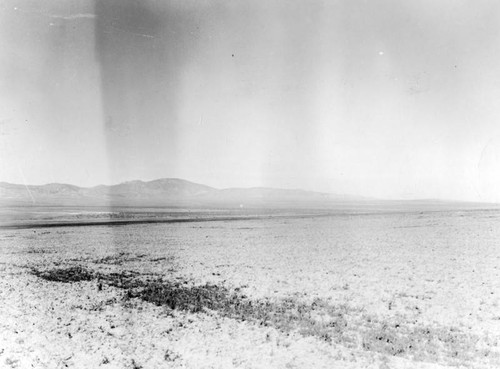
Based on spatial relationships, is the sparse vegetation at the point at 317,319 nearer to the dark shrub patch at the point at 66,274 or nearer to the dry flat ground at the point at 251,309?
the dry flat ground at the point at 251,309

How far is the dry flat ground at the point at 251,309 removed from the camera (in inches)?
329

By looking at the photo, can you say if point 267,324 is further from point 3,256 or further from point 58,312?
point 3,256

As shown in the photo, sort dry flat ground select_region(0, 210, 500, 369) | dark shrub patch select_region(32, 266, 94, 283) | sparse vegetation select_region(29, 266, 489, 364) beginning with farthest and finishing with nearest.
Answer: dark shrub patch select_region(32, 266, 94, 283) < sparse vegetation select_region(29, 266, 489, 364) < dry flat ground select_region(0, 210, 500, 369)

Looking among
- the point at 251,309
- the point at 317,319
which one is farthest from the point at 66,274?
the point at 317,319

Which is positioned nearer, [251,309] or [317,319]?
[317,319]

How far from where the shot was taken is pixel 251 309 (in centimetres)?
1162

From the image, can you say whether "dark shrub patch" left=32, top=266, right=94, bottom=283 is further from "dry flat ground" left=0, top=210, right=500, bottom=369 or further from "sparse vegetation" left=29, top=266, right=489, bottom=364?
"sparse vegetation" left=29, top=266, right=489, bottom=364

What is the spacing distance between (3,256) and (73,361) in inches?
664

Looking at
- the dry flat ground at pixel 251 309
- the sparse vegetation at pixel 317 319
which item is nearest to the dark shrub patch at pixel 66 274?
the dry flat ground at pixel 251 309

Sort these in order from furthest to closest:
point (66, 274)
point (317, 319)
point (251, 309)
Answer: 1. point (66, 274)
2. point (251, 309)
3. point (317, 319)

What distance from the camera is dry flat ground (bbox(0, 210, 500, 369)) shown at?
836 cm

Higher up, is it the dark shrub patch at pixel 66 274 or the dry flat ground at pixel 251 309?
the dark shrub patch at pixel 66 274

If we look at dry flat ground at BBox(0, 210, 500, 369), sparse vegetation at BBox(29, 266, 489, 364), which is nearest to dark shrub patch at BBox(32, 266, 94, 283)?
dry flat ground at BBox(0, 210, 500, 369)

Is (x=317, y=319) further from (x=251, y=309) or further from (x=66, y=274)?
(x=66, y=274)
